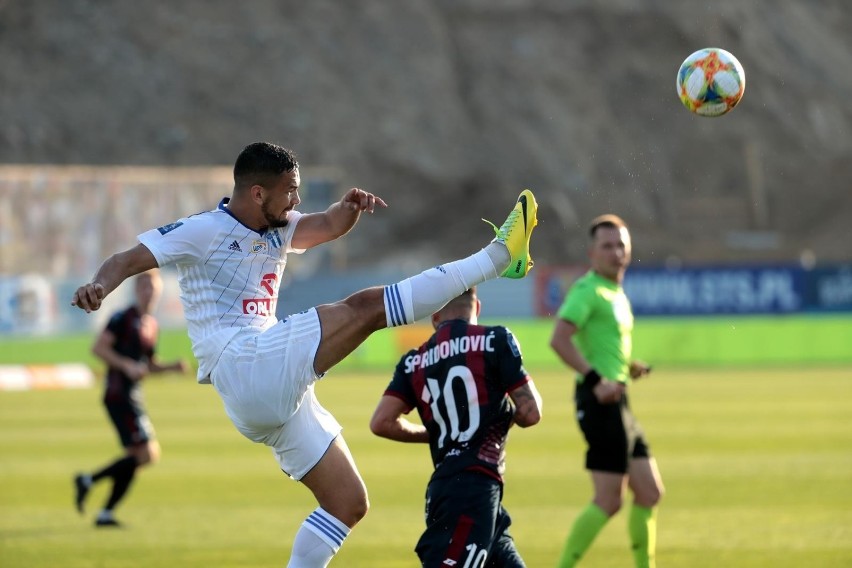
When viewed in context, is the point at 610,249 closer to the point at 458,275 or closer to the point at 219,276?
the point at 458,275

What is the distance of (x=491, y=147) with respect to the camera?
63031 millimetres

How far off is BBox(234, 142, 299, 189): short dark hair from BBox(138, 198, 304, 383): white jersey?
24 cm

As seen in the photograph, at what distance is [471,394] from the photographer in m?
6.80

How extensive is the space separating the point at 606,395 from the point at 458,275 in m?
2.47

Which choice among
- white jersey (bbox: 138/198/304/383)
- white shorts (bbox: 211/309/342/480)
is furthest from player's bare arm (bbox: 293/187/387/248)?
white shorts (bbox: 211/309/342/480)

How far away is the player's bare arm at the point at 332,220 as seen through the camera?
8.07m

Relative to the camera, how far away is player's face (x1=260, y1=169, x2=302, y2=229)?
7.70 metres

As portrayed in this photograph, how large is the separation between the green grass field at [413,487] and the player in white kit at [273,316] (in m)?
3.54

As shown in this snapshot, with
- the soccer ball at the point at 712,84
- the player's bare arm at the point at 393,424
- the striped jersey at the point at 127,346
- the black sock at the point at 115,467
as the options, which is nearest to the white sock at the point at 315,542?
the player's bare arm at the point at 393,424

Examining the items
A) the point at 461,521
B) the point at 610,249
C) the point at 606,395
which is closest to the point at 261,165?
the point at 461,521

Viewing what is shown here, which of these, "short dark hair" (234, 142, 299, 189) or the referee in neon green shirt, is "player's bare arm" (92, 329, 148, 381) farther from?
"short dark hair" (234, 142, 299, 189)

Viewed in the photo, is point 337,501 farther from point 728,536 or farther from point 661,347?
point 661,347

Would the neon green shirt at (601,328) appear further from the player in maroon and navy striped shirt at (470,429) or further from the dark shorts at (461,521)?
the dark shorts at (461,521)

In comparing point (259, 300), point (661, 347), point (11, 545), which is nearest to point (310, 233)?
point (259, 300)
